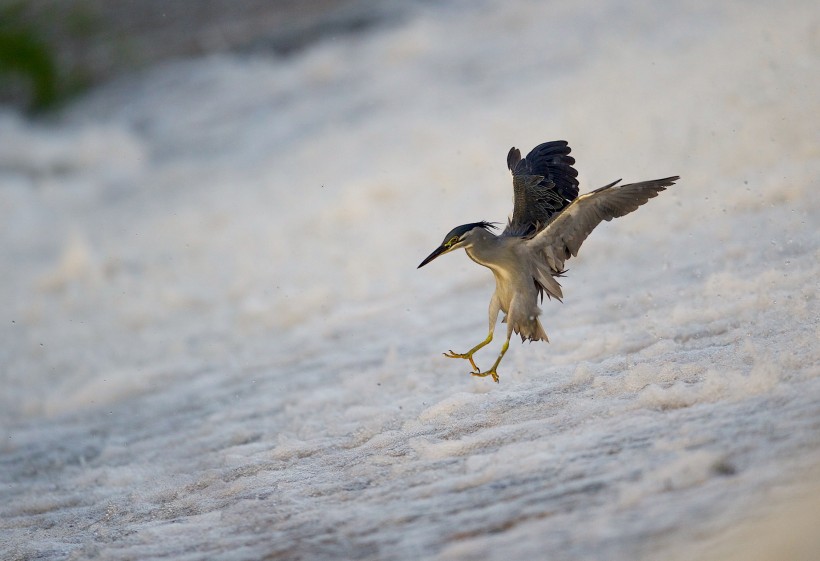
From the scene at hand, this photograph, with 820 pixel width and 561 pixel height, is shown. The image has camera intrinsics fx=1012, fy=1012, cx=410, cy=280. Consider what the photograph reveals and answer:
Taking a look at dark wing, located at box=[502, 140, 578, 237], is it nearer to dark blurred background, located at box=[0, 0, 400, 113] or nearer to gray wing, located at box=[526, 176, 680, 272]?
gray wing, located at box=[526, 176, 680, 272]

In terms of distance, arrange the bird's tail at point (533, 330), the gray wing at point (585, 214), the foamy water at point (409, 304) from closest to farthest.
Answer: the foamy water at point (409, 304) → the gray wing at point (585, 214) → the bird's tail at point (533, 330)

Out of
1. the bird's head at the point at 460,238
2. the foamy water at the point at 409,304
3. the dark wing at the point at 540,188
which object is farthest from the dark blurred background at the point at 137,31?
the bird's head at the point at 460,238

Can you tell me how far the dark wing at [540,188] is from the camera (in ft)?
13.1

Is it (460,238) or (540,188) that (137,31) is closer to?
(540,188)

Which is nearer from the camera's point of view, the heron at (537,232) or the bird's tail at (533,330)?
the heron at (537,232)

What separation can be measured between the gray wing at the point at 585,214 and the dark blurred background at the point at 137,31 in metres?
6.12

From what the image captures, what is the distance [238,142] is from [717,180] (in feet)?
14.1

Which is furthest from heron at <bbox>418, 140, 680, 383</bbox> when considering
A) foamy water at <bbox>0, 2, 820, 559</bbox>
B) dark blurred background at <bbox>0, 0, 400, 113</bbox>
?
dark blurred background at <bbox>0, 0, 400, 113</bbox>

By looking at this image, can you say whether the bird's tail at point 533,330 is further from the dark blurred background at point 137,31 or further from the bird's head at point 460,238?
the dark blurred background at point 137,31

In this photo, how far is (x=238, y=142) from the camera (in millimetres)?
8852

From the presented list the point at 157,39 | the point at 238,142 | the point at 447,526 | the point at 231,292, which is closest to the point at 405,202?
the point at 231,292

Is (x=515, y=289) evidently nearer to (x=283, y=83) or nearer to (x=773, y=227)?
(x=773, y=227)

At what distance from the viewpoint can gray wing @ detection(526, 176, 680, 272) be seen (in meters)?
3.60

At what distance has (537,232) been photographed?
12.5ft
